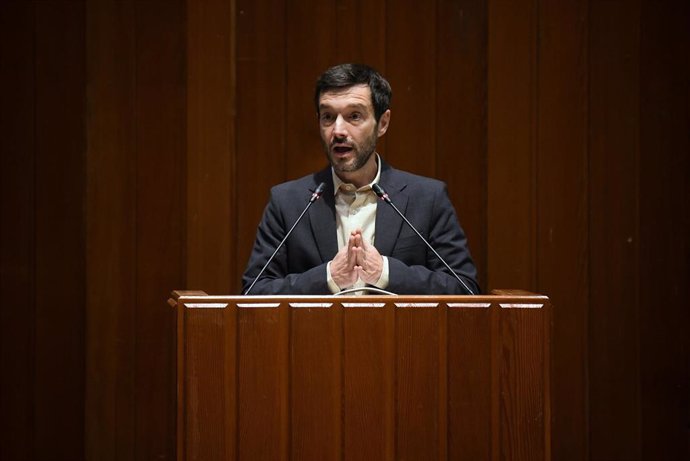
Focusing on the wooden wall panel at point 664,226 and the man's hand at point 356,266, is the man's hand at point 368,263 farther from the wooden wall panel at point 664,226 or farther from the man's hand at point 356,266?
the wooden wall panel at point 664,226

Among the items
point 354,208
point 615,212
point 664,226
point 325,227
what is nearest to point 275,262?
point 325,227

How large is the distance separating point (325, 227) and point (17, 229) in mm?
1186

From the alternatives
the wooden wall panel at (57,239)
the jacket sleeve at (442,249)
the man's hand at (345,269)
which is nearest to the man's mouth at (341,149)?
the jacket sleeve at (442,249)

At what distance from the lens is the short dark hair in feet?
7.13

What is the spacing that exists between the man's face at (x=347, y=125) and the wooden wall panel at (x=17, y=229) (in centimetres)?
113

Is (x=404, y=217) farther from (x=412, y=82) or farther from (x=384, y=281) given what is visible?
(x=412, y=82)

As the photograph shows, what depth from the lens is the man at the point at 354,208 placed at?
214 cm

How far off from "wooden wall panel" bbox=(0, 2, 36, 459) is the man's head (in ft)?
3.69

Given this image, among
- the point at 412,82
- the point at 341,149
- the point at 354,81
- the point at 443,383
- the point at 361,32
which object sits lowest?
the point at 443,383

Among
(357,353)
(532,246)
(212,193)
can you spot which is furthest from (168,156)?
(357,353)

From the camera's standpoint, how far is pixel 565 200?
2748 mm

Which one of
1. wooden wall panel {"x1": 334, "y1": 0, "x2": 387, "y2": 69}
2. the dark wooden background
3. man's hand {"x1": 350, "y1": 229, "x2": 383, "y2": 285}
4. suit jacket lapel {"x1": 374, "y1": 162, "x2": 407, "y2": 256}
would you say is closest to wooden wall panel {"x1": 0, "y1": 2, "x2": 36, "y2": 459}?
→ the dark wooden background

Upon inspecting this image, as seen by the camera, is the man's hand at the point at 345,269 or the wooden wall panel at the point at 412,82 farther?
the wooden wall panel at the point at 412,82

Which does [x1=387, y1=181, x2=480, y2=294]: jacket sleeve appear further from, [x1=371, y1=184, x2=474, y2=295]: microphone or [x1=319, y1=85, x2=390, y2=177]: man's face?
[x1=319, y1=85, x2=390, y2=177]: man's face
